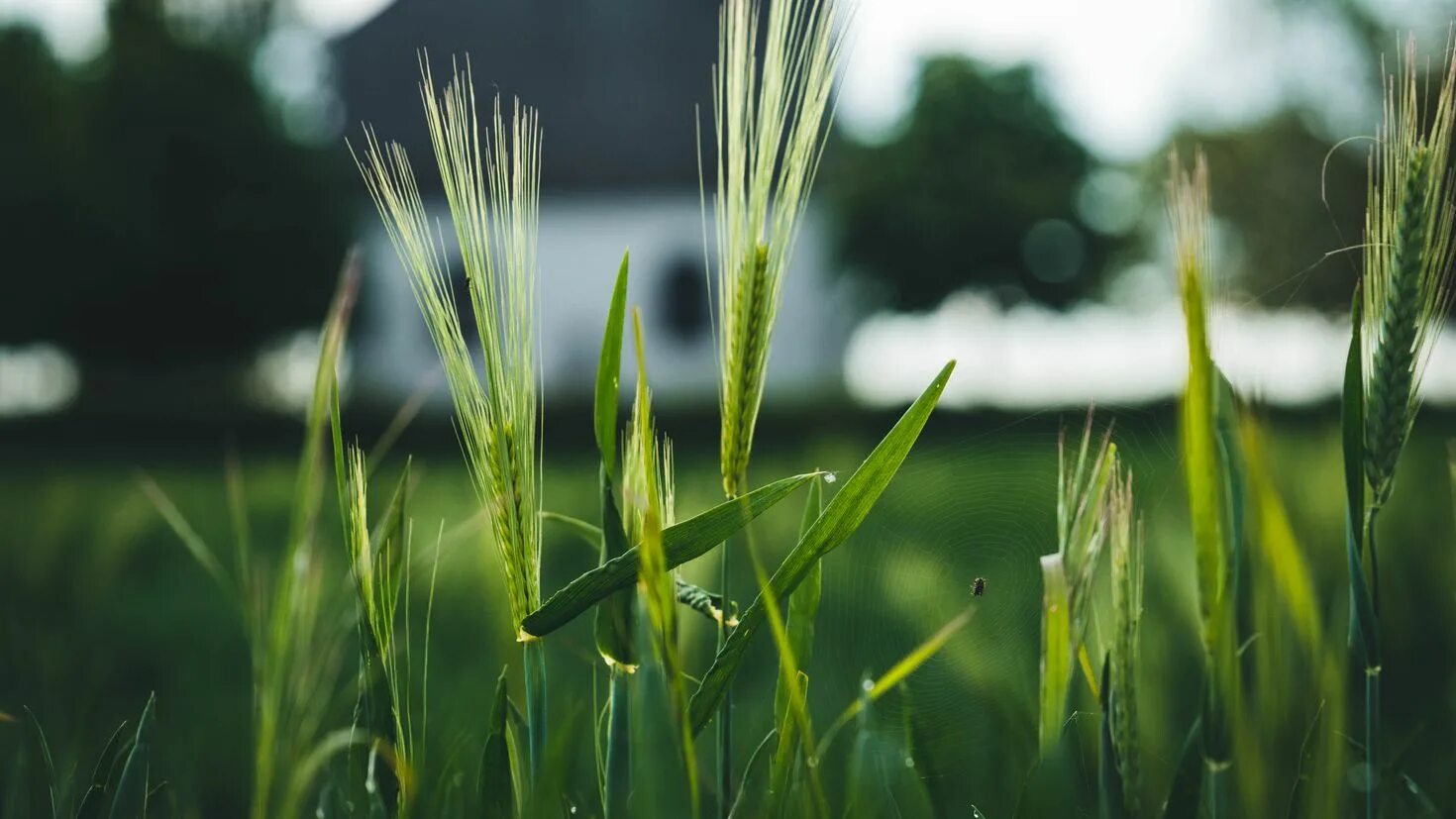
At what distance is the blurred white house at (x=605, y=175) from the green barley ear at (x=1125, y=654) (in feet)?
71.7

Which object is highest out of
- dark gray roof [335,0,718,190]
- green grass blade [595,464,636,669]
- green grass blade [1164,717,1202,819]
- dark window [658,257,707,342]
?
dark gray roof [335,0,718,190]

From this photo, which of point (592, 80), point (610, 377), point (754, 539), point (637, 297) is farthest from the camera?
point (592, 80)

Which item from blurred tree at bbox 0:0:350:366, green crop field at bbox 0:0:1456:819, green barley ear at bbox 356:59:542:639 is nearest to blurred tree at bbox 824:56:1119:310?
blurred tree at bbox 0:0:350:366

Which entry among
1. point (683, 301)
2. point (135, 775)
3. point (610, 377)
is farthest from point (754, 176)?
point (683, 301)

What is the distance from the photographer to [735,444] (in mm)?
683

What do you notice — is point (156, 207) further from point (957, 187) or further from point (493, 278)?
point (493, 278)

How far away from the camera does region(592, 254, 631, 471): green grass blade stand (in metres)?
0.64

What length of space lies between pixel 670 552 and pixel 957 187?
2581 cm

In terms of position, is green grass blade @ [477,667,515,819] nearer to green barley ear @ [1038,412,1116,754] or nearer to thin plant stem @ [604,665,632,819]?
thin plant stem @ [604,665,632,819]

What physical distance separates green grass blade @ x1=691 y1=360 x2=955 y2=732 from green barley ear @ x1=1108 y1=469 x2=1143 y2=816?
152 mm

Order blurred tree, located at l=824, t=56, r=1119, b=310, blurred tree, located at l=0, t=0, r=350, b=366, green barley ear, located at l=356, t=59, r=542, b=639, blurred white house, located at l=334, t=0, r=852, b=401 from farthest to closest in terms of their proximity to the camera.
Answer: blurred tree, located at l=824, t=56, r=1119, b=310, blurred white house, located at l=334, t=0, r=852, b=401, blurred tree, located at l=0, t=0, r=350, b=366, green barley ear, located at l=356, t=59, r=542, b=639

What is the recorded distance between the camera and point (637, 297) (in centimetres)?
2286

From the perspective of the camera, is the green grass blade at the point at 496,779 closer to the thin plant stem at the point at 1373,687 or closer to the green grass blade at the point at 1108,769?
the green grass blade at the point at 1108,769

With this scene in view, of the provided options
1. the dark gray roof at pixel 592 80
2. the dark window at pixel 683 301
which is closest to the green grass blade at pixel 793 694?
the dark window at pixel 683 301
